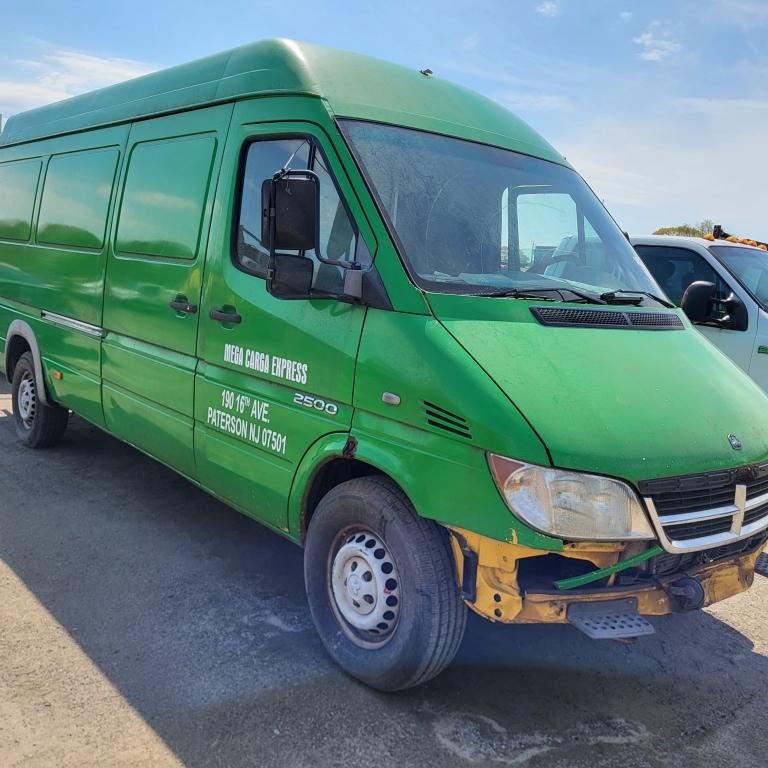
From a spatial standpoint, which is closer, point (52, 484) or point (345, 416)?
point (345, 416)

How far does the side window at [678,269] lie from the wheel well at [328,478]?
4.43m

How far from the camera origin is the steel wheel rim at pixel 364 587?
320cm

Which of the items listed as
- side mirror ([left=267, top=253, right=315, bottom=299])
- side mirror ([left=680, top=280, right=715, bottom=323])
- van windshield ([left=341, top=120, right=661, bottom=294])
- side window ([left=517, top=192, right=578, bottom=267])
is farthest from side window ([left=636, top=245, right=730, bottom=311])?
side mirror ([left=267, top=253, right=315, bottom=299])

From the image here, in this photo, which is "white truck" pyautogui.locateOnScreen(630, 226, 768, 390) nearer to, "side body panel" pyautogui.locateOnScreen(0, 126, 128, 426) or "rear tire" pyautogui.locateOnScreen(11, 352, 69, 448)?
"side body panel" pyautogui.locateOnScreen(0, 126, 128, 426)

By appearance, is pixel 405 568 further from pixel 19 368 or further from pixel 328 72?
pixel 19 368

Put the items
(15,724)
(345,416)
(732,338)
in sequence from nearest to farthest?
(15,724), (345,416), (732,338)

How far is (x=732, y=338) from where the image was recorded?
6512 mm

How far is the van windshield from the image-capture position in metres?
3.32

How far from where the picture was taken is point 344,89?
3.57 meters

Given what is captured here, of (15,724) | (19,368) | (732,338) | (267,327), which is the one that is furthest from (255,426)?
(732,338)

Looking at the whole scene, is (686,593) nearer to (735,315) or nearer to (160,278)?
(160,278)

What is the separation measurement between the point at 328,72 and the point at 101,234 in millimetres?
2351

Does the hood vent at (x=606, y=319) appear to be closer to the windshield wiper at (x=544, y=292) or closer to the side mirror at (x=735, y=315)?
the windshield wiper at (x=544, y=292)

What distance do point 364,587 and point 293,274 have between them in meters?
1.37
